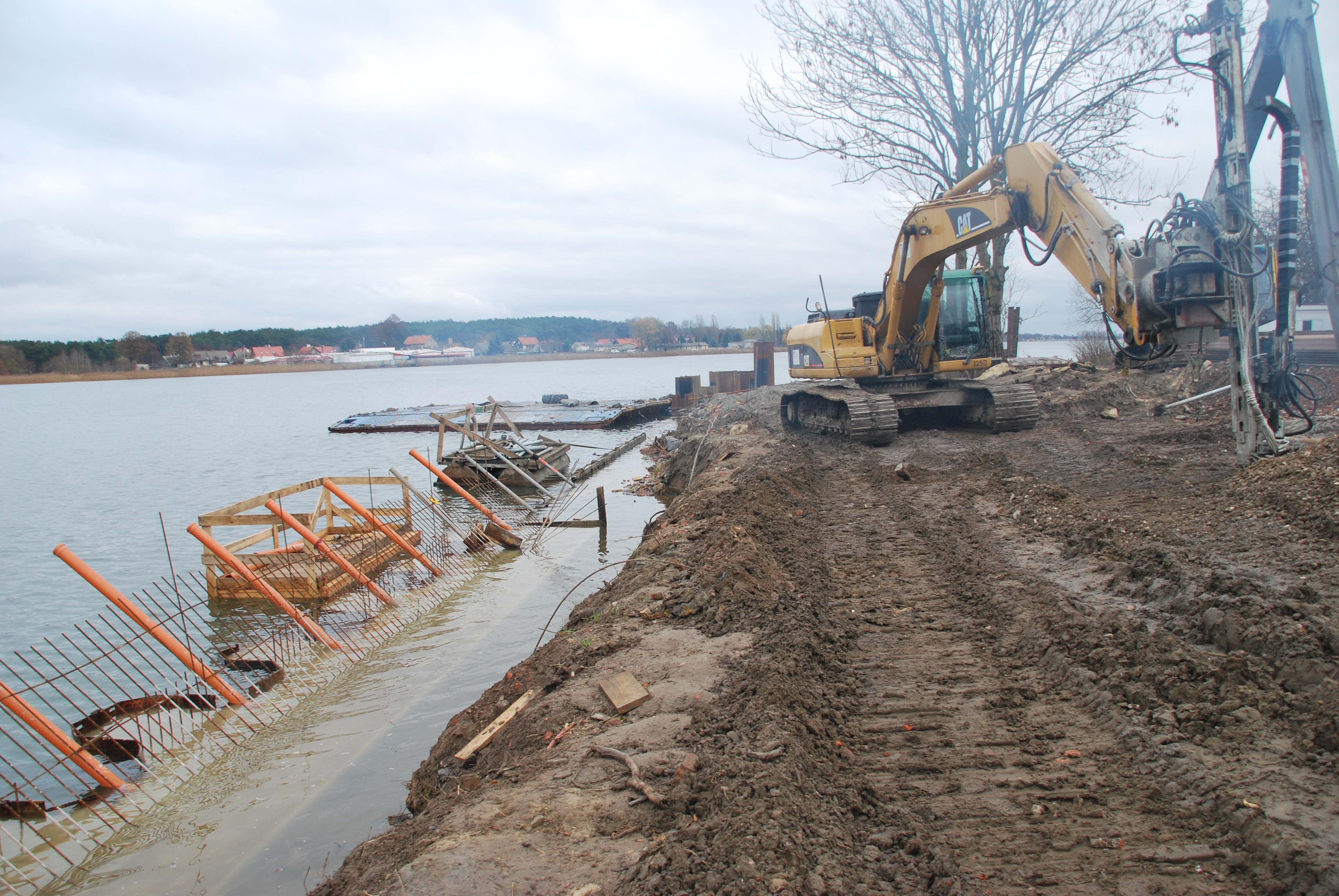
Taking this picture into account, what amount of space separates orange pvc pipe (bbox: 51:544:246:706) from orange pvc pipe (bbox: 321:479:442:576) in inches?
140

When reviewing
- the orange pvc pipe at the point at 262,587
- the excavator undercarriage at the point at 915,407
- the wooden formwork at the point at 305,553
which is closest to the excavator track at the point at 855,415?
the excavator undercarriage at the point at 915,407

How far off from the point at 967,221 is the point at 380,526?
965 centimetres

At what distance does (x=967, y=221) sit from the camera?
11383 millimetres

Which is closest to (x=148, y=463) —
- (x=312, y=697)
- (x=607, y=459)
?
(x=607, y=459)

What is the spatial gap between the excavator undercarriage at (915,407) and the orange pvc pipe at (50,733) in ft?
34.6

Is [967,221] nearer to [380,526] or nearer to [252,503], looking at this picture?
[380,526]

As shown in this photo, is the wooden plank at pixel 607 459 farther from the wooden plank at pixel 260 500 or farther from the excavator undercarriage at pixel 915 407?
the wooden plank at pixel 260 500

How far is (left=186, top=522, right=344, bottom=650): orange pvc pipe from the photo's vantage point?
26.4 feet

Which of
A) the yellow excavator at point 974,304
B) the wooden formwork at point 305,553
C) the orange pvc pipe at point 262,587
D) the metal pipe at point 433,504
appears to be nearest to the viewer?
the yellow excavator at point 974,304

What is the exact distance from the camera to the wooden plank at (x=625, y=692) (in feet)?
14.9

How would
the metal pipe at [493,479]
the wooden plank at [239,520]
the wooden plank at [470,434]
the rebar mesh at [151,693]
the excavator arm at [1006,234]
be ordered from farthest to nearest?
the wooden plank at [470,434], the metal pipe at [493,479], the wooden plank at [239,520], the excavator arm at [1006,234], the rebar mesh at [151,693]

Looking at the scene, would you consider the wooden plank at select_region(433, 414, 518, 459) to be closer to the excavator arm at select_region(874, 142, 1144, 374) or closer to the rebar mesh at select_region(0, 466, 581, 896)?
the rebar mesh at select_region(0, 466, 581, 896)

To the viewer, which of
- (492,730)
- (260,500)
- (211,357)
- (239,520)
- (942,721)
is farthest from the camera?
(211,357)

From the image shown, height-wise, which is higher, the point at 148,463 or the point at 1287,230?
the point at 1287,230
